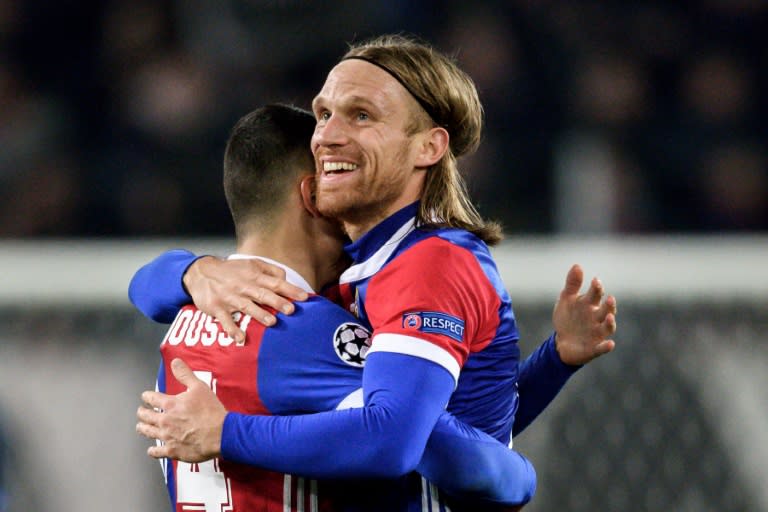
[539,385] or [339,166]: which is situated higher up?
[339,166]

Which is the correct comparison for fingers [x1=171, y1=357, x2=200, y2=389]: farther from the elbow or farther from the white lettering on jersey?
the elbow

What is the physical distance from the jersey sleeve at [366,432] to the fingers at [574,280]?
0.71 meters

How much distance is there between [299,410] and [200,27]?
4575mm

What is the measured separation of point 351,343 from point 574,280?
2.41 ft

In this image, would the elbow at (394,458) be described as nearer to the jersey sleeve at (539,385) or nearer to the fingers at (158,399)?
the fingers at (158,399)

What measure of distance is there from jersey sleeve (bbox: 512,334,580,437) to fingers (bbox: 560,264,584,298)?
0.46ft

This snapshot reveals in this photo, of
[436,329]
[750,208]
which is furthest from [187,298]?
[750,208]

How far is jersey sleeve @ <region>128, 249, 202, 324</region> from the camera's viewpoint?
2680 millimetres

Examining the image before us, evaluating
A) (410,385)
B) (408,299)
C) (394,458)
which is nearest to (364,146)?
(408,299)

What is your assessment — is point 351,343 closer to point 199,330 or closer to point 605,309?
point 199,330

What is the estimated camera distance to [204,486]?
2.41m

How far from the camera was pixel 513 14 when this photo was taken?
6.58 m

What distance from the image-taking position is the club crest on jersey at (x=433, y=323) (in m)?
2.18

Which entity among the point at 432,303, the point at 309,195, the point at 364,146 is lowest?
the point at 432,303
